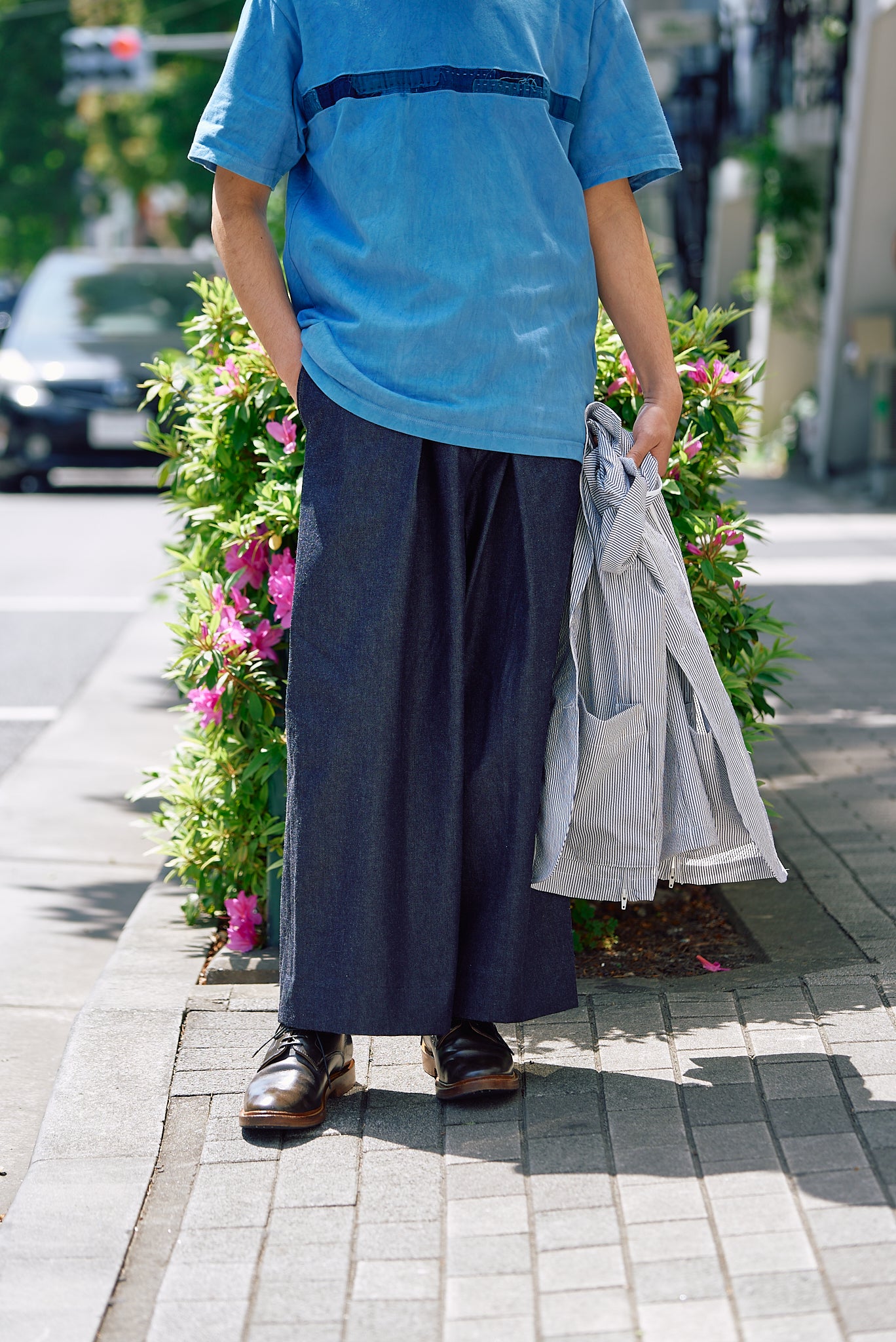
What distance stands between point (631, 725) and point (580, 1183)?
0.69 meters

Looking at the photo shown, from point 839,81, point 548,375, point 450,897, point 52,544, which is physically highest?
point 839,81

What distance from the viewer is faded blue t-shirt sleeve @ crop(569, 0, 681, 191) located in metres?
2.62

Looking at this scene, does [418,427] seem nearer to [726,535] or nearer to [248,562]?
[248,562]

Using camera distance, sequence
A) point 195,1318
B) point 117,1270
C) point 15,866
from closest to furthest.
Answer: point 195,1318 → point 117,1270 → point 15,866

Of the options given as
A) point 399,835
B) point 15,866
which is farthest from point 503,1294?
point 15,866

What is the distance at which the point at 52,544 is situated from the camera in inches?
425

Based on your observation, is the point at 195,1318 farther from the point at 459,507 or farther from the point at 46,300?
the point at 46,300

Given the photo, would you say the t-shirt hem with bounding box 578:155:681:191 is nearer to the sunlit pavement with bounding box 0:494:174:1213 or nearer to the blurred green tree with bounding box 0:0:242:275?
the sunlit pavement with bounding box 0:494:174:1213

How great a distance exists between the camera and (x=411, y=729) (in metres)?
2.56

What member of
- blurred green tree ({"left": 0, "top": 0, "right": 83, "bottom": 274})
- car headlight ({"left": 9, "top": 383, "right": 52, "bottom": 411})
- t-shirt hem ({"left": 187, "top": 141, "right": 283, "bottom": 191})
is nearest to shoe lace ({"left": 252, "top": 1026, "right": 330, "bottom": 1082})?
t-shirt hem ({"left": 187, "top": 141, "right": 283, "bottom": 191})

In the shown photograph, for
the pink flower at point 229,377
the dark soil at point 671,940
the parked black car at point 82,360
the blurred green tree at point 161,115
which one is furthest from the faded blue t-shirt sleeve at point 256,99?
the blurred green tree at point 161,115

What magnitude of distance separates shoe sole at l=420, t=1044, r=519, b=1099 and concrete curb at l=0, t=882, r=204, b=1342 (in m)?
0.45

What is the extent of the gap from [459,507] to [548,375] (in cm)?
25

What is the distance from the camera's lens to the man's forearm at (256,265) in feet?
8.43
